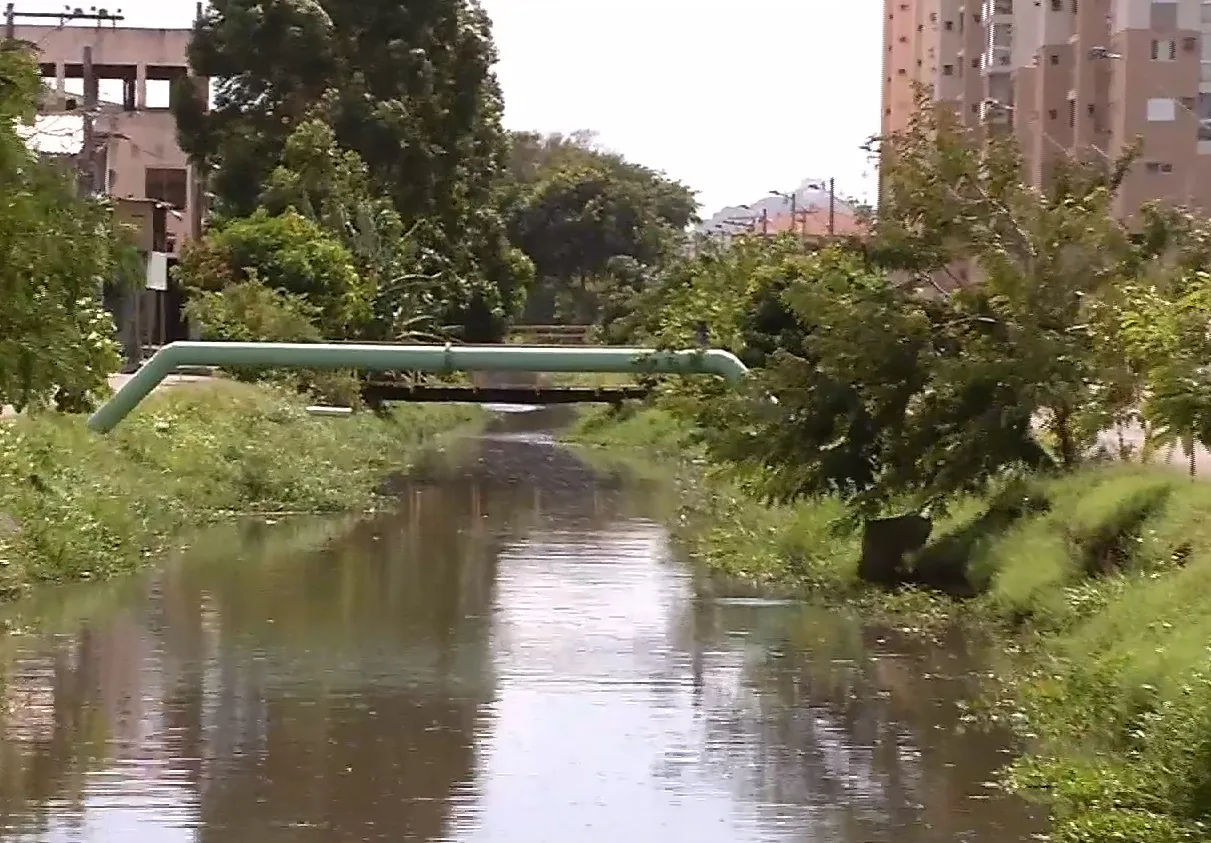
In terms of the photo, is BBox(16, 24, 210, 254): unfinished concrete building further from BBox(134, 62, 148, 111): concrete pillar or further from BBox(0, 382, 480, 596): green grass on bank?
BBox(0, 382, 480, 596): green grass on bank

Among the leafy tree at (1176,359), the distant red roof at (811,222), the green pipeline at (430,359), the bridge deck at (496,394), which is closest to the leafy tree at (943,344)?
the leafy tree at (1176,359)

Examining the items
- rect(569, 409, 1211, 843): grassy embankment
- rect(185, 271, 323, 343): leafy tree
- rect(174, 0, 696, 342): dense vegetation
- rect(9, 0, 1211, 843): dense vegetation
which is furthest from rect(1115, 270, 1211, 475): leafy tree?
rect(174, 0, 696, 342): dense vegetation

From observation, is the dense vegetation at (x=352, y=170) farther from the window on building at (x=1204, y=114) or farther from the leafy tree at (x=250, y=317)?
the window on building at (x=1204, y=114)

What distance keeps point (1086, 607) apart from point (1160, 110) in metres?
36.3

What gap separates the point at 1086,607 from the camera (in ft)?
52.4

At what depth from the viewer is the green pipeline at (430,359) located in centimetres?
3002

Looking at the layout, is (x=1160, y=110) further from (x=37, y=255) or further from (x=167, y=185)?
(x=37, y=255)

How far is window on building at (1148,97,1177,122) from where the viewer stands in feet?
163

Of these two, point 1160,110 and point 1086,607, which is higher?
point 1160,110

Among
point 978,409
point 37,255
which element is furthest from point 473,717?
point 978,409

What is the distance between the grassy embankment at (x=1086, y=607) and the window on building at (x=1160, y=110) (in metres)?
26.7

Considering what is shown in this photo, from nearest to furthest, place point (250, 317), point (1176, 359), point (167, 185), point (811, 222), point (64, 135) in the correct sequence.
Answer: point (1176, 359), point (64, 135), point (250, 317), point (167, 185), point (811, 222)

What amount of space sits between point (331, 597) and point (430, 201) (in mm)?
33050

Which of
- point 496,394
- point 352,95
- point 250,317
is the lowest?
point 496,394
